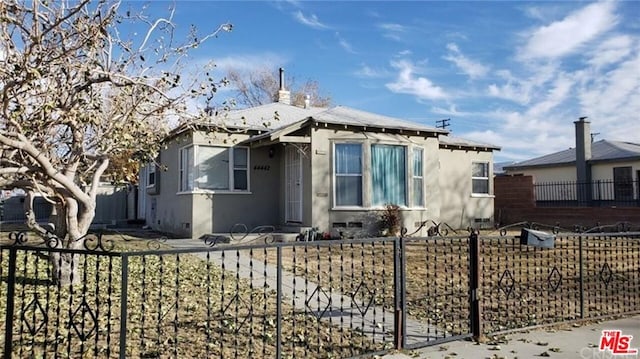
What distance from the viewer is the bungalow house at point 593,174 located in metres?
24.0

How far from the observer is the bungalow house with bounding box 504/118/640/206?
23969 mm

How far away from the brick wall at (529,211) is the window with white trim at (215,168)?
37.8 feet

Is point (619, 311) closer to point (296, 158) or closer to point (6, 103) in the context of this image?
point (6, 103)

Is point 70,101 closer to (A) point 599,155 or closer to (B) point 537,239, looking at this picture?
(B) point 537,239

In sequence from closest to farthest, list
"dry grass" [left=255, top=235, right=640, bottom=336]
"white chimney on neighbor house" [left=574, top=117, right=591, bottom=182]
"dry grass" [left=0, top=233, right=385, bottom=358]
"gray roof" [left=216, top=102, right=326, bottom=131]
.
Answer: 1. "dry grass" [left=0, top=233, right=385, bottom=358]
2. "dry grass" [left=255, top=235, right=640, bottom=336]
3. "gray roof" [left=216, top=102, right=326, bottom=131]
4. "white chimney on neighbor house" [left=574, top=117, right=591, bottom=182]

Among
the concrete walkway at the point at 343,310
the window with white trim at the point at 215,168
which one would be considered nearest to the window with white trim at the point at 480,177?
the window with white trim at the point at 215,168

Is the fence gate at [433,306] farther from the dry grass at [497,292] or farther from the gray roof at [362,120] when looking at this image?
the gray roof at [362,120]

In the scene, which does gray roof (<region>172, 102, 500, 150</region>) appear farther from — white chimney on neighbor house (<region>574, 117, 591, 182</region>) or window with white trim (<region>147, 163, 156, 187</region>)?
white chimney on neighbor house (<region>574, 117, 591, 182</region>)

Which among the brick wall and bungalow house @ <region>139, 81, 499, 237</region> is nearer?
bungalow house @ <region>139, 81, 499, 237</region>

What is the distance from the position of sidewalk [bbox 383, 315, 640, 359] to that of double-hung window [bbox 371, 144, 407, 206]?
8.31 m

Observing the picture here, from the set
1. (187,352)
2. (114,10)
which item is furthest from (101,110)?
(187,352)

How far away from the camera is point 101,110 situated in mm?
7223

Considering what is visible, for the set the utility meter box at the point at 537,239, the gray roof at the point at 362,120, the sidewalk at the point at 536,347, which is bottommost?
the sidewalk at the point at 536,347

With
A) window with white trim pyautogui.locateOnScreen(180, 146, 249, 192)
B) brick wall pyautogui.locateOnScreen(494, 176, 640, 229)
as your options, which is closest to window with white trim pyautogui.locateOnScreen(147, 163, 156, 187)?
window with white trim pyautogui.locateOnScreen(180, 146, 249, 192)
